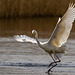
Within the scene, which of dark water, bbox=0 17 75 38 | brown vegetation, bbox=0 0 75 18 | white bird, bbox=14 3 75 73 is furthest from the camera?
brown vegetation, bbox=0 0 75 18

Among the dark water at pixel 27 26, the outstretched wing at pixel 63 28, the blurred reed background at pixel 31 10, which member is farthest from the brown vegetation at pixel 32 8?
the outstretched wing at pixel 63 28

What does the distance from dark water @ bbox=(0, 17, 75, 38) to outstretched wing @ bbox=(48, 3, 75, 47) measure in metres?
7.84

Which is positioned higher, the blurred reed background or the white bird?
the white bird

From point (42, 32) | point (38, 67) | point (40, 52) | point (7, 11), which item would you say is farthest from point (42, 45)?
point (7, 11)

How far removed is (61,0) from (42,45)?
716 inches

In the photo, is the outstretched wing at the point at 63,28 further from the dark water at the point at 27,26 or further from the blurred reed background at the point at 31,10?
the blurred reed background at the point at 31,10

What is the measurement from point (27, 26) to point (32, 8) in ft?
13.6

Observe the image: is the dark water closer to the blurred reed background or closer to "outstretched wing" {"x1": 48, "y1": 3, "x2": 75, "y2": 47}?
the blurred reed background

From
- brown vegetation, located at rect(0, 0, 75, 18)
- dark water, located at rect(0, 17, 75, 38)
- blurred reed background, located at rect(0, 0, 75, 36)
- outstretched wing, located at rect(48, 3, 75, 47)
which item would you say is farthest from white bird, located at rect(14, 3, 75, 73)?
brown vegetation, located at rect(0, 0, 75, 18)

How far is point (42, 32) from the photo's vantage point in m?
21.6

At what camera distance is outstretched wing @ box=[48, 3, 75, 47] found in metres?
11.6

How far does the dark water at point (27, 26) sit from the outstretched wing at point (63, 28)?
784cm

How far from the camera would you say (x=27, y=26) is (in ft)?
83.1

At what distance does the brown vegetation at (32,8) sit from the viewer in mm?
28203
